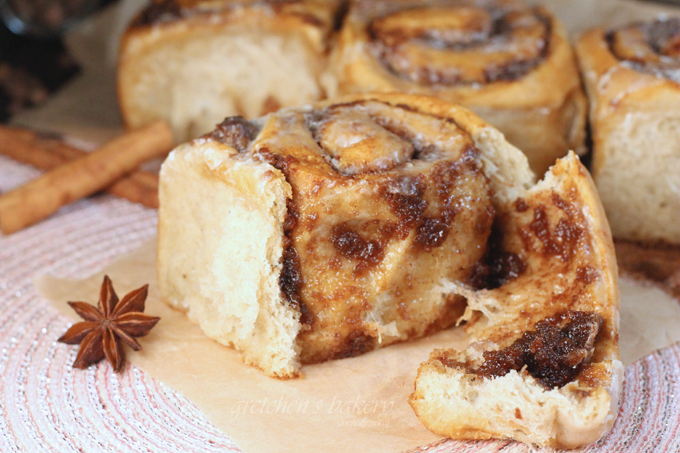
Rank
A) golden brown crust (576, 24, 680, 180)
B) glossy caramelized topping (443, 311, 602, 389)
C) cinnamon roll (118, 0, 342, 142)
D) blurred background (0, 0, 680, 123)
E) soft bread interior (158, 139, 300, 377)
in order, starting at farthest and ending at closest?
blurred background (0, 0, 680, 123)
cinnamon roll (118, 0, 342, 142)
golden brown crust (576, 24, 680, 180)
soft bread interior (158, 139, 300, 377)
glossy caramelized topping (443, 311, 602, 389)

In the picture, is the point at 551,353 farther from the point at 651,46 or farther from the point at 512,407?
the point at 651,46

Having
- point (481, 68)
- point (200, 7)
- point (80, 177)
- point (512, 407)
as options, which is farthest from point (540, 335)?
point (200, 7)

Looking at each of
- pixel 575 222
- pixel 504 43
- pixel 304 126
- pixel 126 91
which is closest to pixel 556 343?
pixel 575 222

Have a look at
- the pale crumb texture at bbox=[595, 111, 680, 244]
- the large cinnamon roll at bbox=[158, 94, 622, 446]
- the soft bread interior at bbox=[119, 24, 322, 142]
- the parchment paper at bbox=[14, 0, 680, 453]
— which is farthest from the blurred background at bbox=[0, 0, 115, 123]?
the pale crumb texture at bbox=[595, 111, 680, 244]

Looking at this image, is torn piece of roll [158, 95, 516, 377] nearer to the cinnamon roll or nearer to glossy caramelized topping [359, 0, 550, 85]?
glossy caramelized topping [359, 0, 550, 85]

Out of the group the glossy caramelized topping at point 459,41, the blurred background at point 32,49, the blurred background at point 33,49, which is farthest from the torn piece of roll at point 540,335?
the blurred background at point 32,49

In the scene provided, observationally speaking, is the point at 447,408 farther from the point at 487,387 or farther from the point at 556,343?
the point at 556,343

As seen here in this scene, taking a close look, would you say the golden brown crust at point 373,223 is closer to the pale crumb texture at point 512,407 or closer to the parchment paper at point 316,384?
the parchment paper at point 316,384
